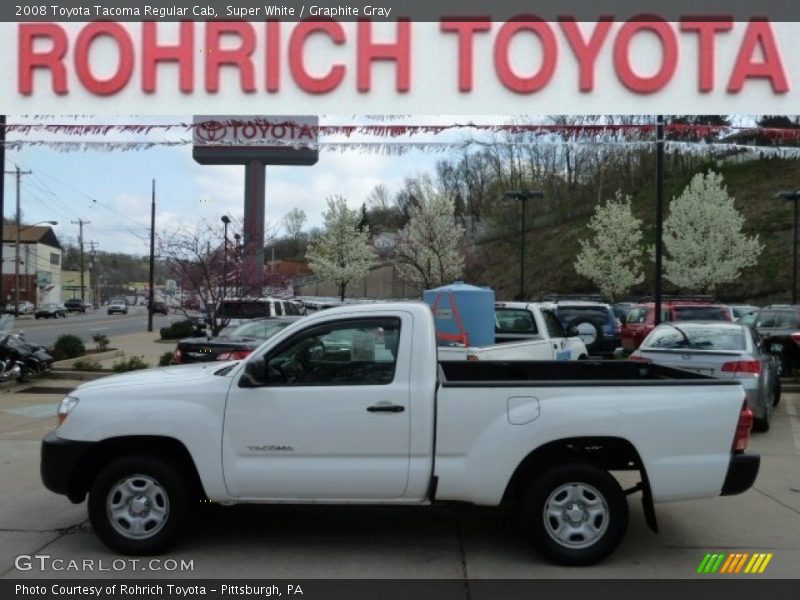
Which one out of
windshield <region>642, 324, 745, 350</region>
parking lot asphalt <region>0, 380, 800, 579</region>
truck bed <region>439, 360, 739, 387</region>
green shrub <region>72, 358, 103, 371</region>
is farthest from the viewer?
green shrub <region>72, 358, 103, 371</region>

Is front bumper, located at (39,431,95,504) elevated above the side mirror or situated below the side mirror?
below

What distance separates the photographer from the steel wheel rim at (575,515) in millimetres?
4906

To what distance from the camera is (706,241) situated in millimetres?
40188

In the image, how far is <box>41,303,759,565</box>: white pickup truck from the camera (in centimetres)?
487

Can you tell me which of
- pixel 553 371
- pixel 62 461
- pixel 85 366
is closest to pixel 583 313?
pixel 85 366

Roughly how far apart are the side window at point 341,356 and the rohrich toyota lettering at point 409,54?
6.20ft

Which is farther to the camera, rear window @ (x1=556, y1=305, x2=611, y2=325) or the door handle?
rear window @ (x1=556, y1=305, x2=611, y2=325)

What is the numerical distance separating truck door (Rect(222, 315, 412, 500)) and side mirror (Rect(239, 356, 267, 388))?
4 centimetres

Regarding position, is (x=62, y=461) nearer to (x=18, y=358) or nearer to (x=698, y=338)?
(x=698, y=338)

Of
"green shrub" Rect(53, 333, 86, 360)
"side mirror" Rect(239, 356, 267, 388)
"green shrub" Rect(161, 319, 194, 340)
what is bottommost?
"green shrub" Rect(161, 319, 194, 340)

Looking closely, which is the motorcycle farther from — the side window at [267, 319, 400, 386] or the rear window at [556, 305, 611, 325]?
the rear window at [556, 305, 611, 325]

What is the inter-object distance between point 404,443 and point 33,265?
3832 inches

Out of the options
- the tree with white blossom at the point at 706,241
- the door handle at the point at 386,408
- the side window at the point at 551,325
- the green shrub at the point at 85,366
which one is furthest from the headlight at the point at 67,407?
the tree with white blossom at the point at 706,241

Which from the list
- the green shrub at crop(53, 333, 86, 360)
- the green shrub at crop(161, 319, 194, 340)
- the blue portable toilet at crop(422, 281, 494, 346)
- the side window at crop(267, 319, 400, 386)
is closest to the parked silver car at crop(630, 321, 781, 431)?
the blue portable toilet at crop(422, 281, 494, 346)
